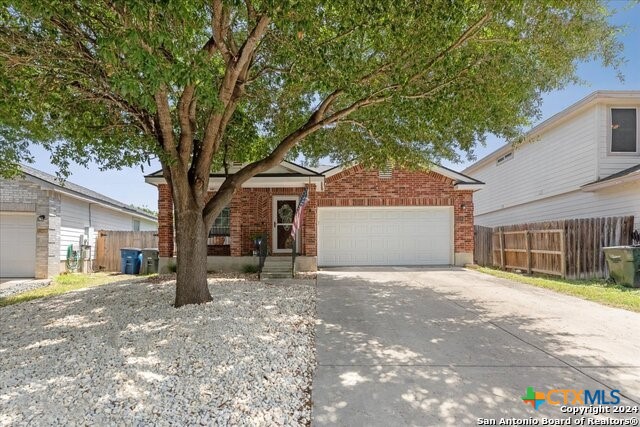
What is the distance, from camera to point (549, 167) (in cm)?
1420

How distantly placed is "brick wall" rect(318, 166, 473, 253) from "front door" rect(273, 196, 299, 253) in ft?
4.88

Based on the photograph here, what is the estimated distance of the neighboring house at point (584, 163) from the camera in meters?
11.2

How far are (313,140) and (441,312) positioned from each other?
519 centimetres

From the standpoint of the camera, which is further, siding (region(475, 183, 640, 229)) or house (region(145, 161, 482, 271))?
house (region(145, 161, 482, 271))

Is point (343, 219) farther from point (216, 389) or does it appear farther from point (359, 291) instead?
point (216, 389)

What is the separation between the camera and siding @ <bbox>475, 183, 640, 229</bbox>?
1045 centimetres

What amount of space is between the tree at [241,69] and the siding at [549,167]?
4.47m

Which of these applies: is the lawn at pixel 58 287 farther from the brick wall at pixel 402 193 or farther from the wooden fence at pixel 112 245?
the brick wall at pixel 402 193

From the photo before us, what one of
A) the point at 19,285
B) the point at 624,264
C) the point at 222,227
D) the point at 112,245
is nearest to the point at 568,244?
the point at 624,264

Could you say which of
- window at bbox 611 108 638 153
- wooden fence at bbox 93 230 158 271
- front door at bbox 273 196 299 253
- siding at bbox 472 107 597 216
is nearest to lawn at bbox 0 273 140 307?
wooden fence at bbox 93 230 158 271

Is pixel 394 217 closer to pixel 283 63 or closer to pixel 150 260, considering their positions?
pixel 283 63

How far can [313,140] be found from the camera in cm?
920

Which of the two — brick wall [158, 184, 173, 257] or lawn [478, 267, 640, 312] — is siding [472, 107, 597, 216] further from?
brick wall [158, 184, 173, 257]

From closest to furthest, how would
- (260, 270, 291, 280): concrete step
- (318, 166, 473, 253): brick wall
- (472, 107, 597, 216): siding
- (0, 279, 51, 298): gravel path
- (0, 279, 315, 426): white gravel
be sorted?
(0, 279, 315, 426): white gravel → (0, 279, 51, 298): gravel path → (260, 270, 291, 280): concrete step → (472, 107, 597, 216): siding → (318, 166, 473, 253): brick wall
